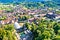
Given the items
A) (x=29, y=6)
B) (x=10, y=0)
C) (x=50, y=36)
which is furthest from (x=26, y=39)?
(x=10, y=0)

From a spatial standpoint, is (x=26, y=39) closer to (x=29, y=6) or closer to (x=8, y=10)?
(x=8, y=10)

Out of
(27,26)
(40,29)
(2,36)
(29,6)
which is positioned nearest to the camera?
(2,36)

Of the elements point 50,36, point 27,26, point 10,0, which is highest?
point 50,36

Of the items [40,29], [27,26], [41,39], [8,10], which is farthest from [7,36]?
[8,10]

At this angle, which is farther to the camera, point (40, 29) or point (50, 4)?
point (50, 4)

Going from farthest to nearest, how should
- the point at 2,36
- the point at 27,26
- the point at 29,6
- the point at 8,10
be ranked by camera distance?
the point at 29,6 < the point at 8,10 < the point at 27,26 < the point at 2,36

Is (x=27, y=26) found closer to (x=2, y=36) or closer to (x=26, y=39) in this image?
(x=26, y=39)

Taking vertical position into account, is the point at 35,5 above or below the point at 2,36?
below

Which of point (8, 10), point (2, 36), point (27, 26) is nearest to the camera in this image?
point (2, 36)

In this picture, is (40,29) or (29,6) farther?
(29,6)

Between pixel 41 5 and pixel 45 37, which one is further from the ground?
pixel 45 37
